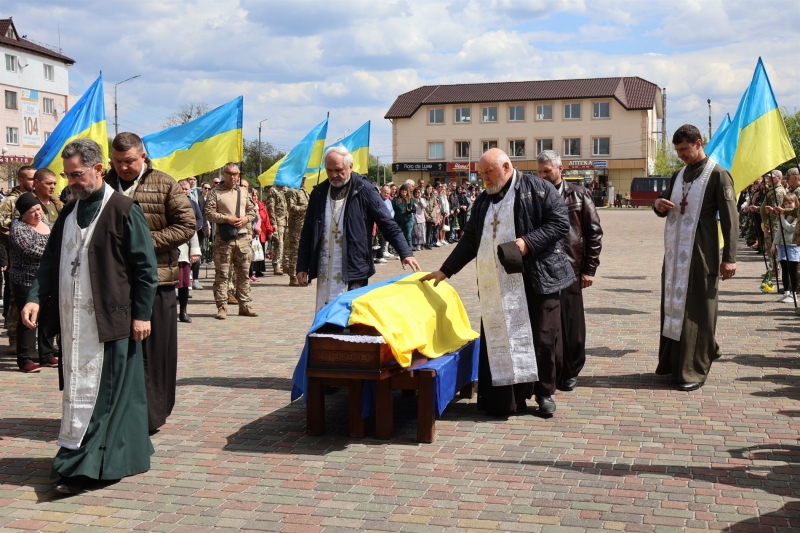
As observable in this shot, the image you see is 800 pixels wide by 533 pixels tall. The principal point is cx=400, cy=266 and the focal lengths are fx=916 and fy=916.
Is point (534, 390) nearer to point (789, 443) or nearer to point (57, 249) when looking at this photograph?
point (789, 443)

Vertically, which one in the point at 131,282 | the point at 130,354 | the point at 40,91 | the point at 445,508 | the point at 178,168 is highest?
the point at 40,91

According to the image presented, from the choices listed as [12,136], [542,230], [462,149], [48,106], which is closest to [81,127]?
[542,230]

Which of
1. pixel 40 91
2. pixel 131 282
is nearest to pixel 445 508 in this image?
pixel 131 282

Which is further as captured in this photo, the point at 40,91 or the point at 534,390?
the point at 40,91

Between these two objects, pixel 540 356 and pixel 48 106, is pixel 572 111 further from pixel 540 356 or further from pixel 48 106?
pixel 540 356

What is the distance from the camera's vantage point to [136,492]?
532 cm

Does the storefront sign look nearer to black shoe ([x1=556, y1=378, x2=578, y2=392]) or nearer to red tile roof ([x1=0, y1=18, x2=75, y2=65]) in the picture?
red tile roof ([x1=0, y1=18, x2=75, y2=65])

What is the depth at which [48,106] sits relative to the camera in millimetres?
71250

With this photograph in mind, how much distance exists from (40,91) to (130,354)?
2764 inches

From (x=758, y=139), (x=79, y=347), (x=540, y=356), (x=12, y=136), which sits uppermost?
(x=12, y=136)

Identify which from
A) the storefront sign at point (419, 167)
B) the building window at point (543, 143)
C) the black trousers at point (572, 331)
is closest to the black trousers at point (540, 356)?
the black trousers at point (572, 331)

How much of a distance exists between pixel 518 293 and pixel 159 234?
2686mm

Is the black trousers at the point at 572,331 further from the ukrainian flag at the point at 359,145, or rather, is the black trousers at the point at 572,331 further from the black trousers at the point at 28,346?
the ukrainian flag at the point at 359,145

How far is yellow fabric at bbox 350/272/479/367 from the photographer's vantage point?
245 inches
